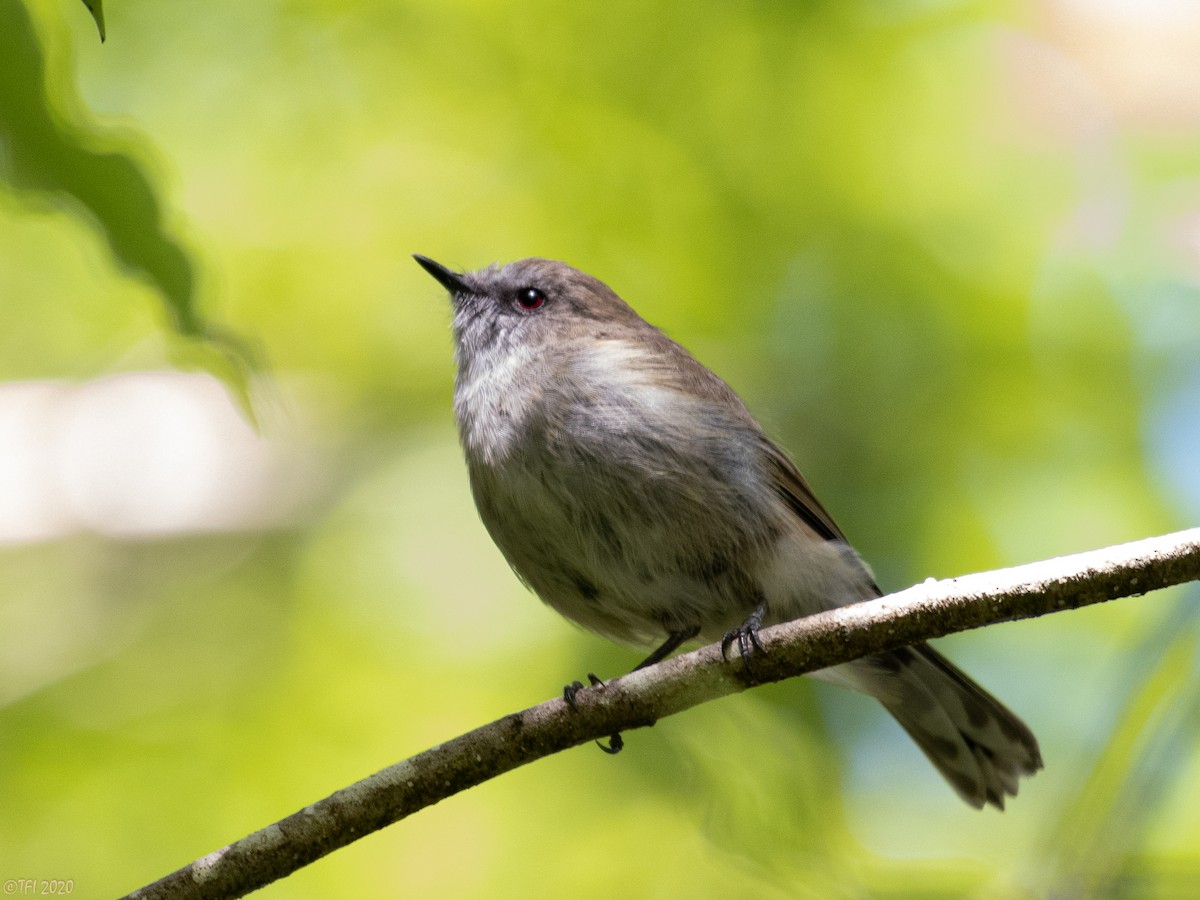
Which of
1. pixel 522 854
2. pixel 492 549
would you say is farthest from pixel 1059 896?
pixel 492 549

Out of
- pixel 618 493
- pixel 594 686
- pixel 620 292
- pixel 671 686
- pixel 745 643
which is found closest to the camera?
pixel 671 686

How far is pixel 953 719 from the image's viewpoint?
5.01 metres

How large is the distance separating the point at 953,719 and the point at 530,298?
97.4 inches

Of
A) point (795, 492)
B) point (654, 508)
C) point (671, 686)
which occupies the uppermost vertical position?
point (654, 508)

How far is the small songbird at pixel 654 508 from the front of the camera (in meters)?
4.31

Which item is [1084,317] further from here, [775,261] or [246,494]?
[246,494]

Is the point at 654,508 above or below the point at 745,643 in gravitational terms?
above

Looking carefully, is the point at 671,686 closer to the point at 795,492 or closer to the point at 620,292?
the point at 795,492

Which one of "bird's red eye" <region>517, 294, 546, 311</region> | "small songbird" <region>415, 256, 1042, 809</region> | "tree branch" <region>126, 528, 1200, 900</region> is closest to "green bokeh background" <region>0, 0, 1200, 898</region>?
"small songbird" <region>415, 256, 1042, 809</region>

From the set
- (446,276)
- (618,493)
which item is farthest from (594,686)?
(446,276)

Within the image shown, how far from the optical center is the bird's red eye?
5.32 meters

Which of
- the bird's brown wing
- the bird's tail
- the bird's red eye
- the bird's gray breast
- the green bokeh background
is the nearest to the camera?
the bird's gray breast

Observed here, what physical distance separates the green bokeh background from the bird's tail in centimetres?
43

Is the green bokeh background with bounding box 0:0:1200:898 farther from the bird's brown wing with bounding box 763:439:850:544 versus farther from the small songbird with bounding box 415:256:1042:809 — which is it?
the small songbird with bounding box 415:256:1042:809
